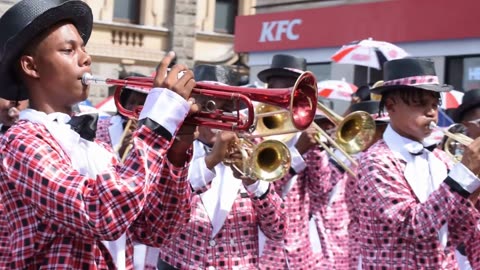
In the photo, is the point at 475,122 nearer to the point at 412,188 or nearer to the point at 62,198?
the point at 412,188

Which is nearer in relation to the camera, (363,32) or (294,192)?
(294,192)

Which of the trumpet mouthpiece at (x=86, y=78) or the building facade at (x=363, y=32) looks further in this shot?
the building facade at (x=363, y=32)

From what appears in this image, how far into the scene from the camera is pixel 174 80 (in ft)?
11.4

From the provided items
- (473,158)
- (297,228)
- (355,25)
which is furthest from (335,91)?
(473,158)

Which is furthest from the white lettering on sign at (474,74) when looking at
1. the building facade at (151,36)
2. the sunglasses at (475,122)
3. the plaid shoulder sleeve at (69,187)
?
the building facade at (151,36)

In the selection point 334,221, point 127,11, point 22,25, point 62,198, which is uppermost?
point 127,11

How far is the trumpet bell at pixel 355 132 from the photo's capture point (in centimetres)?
782

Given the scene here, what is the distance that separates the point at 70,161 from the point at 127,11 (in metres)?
23.1

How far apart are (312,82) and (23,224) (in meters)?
1.26

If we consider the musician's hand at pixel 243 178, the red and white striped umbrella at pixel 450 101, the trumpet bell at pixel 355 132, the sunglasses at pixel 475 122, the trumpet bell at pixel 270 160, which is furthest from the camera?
the red and white striped umbrella at pixel 450 101

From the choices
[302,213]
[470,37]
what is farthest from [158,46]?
[302,213]

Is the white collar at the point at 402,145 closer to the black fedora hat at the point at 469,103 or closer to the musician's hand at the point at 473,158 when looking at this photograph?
the musician's hand at the point at 473,158

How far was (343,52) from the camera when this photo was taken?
12.2m

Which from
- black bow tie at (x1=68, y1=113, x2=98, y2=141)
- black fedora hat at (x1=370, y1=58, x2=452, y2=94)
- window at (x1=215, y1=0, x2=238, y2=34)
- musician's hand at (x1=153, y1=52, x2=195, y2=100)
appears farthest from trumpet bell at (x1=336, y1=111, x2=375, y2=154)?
window at (x1=215, y1=0, x2=238, y2=34)
